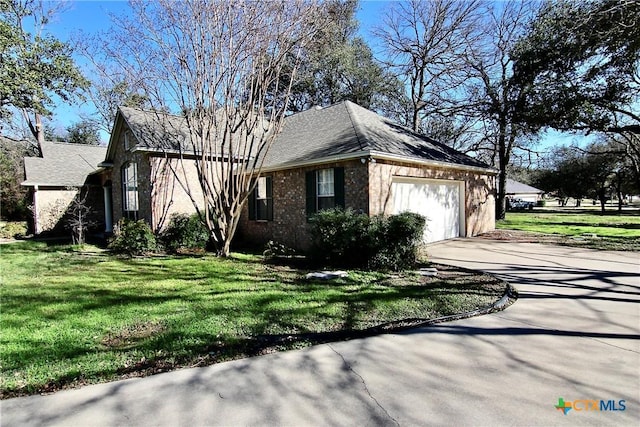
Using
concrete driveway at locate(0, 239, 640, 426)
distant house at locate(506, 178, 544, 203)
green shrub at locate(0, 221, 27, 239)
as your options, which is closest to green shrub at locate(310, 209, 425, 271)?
concrete driveway at locate(0, 239, 640, 426)

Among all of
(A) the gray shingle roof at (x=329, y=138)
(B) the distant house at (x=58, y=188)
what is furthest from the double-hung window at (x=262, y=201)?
(B) the distant house at (x=58, y=188)

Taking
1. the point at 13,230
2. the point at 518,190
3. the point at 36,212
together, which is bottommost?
the point at 13,230

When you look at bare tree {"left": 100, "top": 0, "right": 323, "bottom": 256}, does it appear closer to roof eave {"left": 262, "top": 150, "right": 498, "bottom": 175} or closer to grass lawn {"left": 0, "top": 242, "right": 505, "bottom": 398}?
roof eave {"left": 262, "top": 150, "right": 498, "bottom": 175}

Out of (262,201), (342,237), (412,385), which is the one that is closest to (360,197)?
(342,237)

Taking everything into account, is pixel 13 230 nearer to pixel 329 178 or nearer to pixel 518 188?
pixel 329 178

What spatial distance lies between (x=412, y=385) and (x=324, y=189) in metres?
8.55

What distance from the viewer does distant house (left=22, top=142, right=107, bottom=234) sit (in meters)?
18.8

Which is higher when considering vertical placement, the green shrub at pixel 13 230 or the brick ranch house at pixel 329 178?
the brick ranch house at pixel 329 178

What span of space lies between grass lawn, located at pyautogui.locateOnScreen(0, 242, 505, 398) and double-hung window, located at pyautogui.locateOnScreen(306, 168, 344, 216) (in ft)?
9.61

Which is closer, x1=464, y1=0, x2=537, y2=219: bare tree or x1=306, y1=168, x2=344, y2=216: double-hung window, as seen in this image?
x1=306, y1=168, x2=344, y2=216: double-hung window

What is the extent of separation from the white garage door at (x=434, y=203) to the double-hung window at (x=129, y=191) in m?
11.1

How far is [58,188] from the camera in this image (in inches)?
758

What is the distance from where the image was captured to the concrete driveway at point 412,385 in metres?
2.87

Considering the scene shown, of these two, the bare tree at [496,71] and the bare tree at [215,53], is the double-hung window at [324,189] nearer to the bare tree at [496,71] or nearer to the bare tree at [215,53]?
the bare tree at [215,53]
